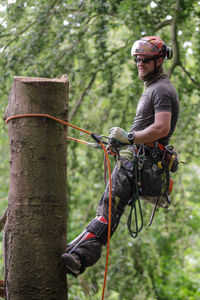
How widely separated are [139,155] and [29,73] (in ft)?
6.20

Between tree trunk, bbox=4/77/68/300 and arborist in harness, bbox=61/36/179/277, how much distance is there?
20 cm

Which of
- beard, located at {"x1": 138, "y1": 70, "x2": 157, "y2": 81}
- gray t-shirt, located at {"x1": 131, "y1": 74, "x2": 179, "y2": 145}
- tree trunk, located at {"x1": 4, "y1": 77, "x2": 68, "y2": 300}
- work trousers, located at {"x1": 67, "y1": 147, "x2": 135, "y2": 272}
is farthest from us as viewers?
beard, located at {"x1": 138, "y1": 70, "x2": 157, "y2": 81}

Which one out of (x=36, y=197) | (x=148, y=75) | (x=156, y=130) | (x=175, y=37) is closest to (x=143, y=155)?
(x=156, y=130)

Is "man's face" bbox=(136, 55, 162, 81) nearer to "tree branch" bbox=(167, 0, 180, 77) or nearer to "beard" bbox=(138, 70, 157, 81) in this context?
"beard" bbox=(138, 70, 157, 81)

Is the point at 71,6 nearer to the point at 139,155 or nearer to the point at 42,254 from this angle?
the point at 139,155

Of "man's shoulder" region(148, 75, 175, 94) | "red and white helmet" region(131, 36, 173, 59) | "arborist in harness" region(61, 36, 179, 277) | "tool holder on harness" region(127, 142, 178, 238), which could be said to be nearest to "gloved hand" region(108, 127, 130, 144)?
"arborist in harness" region(61, 36, 179, 277)

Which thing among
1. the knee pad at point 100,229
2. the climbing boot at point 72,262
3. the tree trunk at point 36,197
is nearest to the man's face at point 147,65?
the tree trunk at point 36,197

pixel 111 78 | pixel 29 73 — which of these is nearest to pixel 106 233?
pixel 29 73

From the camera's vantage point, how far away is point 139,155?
9.23 feet

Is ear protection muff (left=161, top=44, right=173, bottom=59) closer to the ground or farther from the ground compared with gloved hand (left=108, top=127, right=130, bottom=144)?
farther from the ground

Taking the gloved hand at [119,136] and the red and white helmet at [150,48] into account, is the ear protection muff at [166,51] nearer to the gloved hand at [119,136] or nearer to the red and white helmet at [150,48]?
the red and white helmet at [150,48]

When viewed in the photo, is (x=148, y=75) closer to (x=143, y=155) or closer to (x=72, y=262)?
(x=143, y=155)

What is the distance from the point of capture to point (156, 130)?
8.51 ft

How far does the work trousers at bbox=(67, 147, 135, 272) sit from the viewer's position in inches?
100
